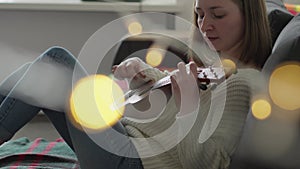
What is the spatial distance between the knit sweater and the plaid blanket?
1.42 feet

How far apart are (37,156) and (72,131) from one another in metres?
0.44

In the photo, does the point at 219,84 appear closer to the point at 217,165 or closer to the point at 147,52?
the point at 217,165

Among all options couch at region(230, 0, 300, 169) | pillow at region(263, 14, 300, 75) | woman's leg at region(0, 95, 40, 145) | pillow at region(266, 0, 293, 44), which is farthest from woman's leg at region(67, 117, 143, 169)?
pillow at region(266, 0, 293, 44)

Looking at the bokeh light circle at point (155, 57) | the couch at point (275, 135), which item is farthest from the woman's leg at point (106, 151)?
the bokeh light circle at point (155, 57)

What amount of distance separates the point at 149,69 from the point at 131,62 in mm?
67

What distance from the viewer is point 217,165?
4.01ft

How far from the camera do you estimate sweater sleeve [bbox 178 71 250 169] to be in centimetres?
120

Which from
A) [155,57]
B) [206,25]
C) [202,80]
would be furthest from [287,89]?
[155,57]

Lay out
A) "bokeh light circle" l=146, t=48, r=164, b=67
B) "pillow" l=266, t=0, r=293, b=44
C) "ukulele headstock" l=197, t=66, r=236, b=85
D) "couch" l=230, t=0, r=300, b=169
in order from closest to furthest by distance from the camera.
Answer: "couch" l=230, t=0, r=300, b=169, "ukulele headstock" l=197, t=66, r=236, b=85, "pillow" l=266, t=0, r=293, b=44, "bokeh light circle" l=146, t=48, r=164, b=67

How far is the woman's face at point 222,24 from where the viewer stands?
142 centimetres

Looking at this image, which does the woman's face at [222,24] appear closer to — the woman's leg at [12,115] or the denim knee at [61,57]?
the denim knee at [61,57]

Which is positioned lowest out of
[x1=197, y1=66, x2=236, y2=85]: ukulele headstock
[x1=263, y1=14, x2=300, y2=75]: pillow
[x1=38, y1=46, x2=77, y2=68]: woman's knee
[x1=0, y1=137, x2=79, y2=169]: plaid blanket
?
[x1=0, y1=137, x2=79, y2=169]: plaid blanket

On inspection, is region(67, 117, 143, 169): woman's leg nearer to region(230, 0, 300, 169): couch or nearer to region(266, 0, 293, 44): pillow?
region(230, 0, 300, 169): couch

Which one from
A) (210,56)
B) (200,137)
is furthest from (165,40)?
(200,137)
